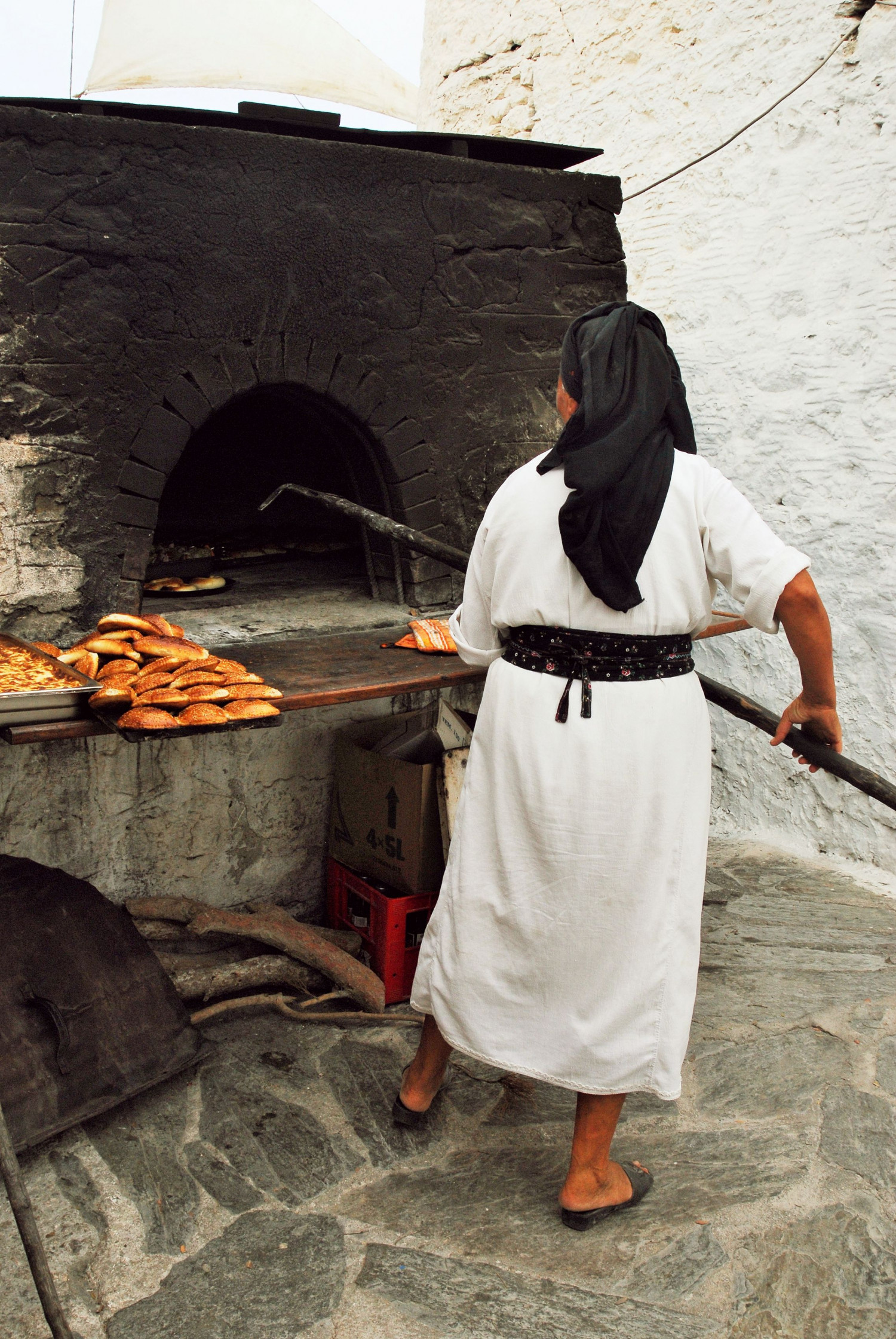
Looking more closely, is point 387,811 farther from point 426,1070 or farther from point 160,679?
point 160,679

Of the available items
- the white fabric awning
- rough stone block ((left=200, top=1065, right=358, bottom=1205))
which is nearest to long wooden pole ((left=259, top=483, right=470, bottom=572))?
rough stone block ((left=200, top=1065, right=358, bottom=1205))

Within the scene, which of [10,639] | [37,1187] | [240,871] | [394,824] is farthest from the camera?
[240,871]

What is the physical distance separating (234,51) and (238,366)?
6.46 m

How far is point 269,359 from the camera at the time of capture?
3.14 m

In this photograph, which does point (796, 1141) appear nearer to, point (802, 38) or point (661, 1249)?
point (661, 1249)

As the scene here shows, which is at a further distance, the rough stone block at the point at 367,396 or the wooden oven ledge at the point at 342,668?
the rough stone block at the point at 367,396

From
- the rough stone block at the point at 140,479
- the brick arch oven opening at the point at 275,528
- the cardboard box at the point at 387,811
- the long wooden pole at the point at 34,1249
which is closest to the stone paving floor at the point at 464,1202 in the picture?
the long wooden pole at the point at 34,1249

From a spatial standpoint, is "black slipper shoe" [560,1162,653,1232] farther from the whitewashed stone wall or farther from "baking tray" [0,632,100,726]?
the whitewashed stone wall

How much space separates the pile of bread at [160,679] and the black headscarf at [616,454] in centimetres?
79

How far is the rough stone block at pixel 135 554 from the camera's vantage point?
119 inches

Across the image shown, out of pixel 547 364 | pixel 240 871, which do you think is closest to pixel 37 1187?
pixel 240 871

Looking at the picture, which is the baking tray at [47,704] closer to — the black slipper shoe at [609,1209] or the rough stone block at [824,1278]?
the black slipper shoe at [609,1209]

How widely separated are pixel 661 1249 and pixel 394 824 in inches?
54.7

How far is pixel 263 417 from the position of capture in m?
3.98
